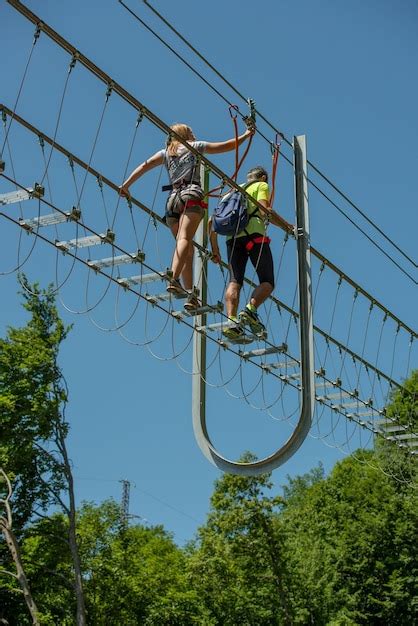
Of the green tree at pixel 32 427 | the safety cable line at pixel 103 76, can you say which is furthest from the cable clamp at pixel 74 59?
the green tree at pixel 32 427

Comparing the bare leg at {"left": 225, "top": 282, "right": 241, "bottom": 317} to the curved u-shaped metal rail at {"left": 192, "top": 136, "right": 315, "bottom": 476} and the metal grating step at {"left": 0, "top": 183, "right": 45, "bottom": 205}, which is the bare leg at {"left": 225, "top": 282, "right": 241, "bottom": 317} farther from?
the metal grating step at {"left": 0, "top": 183, "right": 45, "bottom": 205}

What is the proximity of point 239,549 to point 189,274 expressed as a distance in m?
20.6

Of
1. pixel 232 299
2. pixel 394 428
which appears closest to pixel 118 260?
pixel 232 299

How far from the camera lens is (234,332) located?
671cm

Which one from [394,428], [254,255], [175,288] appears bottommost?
[175,288]

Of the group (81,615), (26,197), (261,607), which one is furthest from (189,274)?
(261,607)

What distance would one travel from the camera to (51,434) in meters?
24.7

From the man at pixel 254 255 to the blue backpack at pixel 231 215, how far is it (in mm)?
79

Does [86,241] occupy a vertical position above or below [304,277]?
below

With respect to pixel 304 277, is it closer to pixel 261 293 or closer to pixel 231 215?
pixel 261 293

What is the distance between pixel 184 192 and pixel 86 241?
44.3 inches

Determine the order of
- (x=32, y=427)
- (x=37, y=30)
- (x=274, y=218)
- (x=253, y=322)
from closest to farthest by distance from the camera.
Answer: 1. (x=37, y=30)
2. (x=253, y=322)
3. (x=274, y=218)
4. (x=32, y=427)

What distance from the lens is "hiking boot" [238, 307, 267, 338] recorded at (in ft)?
22.1

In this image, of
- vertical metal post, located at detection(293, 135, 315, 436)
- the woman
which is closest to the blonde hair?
the woman
